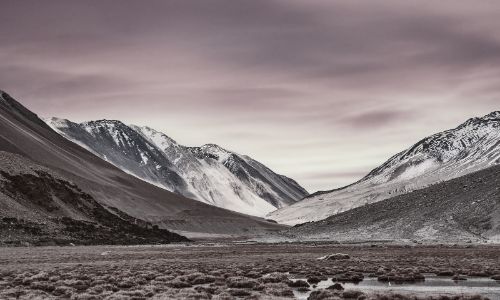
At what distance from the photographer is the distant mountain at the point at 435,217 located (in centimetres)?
14112

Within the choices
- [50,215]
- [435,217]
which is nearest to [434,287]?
[435,217]

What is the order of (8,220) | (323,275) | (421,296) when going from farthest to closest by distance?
1. (8,220)
2. (323,275)
3. (421,296)

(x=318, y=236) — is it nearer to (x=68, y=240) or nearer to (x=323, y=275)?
(x=68, y=240)

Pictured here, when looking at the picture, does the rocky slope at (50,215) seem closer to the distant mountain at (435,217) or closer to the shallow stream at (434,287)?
the distant mountain at (435,217)

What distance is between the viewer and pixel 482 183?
160 metres

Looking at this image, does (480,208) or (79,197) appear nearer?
(480,208)

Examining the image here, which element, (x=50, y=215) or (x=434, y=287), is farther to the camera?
(x=50, y=215)

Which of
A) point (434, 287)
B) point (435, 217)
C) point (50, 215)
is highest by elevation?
point (50, 215)

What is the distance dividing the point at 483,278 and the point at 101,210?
6386 inches

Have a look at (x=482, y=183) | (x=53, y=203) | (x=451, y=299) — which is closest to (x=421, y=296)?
(x=451, y=299)

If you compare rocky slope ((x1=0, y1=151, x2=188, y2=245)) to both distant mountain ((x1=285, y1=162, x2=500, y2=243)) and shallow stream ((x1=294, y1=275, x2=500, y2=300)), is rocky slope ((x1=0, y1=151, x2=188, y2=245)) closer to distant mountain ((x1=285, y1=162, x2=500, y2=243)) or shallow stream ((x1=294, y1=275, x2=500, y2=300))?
distant mountain ((x1=285, y1=162, x2=500, y2=243))

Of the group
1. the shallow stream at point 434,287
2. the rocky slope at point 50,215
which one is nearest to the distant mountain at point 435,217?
the rocky slope at point 50,215

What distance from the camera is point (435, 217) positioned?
15475 centimetres

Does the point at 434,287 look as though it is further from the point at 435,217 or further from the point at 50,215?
the point at 50,215
